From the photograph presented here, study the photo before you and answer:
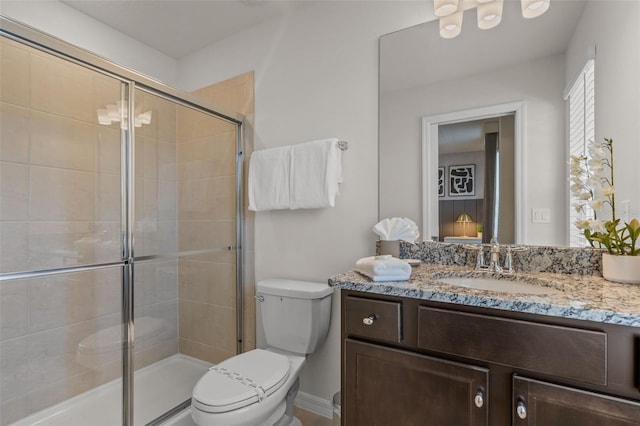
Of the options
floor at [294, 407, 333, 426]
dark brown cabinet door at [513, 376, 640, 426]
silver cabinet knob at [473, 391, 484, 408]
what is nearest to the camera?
dark brown cabinet door at [513, 376, 640, 426]

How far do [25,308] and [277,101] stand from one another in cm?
179

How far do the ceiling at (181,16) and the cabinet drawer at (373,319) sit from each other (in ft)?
5.84

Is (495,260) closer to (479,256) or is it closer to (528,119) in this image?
(479,256)

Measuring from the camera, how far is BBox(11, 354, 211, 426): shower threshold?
173 cm

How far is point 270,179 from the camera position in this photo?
1952mm

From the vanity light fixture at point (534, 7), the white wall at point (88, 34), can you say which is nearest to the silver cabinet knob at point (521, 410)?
the vanity light fixture at point (534, 7)

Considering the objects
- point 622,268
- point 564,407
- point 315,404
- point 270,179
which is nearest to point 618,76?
point 622,268

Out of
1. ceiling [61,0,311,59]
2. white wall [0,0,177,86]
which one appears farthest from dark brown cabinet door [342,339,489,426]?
white wall [0,0,177,86]

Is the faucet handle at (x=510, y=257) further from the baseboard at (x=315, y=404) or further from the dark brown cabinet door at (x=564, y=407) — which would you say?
the baseboard at (x=315, y=404)

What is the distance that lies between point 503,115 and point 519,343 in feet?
3.18

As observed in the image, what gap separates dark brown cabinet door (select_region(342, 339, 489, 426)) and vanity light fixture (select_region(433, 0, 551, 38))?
56.2 inches

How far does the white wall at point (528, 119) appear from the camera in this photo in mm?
1323

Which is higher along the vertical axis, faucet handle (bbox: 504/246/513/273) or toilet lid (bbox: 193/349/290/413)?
faucet handle (bbox: 504/246/513/273)

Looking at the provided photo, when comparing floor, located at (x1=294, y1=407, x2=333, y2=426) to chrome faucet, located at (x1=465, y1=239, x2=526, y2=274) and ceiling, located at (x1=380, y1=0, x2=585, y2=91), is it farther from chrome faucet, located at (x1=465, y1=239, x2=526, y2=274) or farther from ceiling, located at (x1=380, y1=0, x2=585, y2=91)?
ceiling, located at (x1=380, y1=0, x2=585, y2=91)
